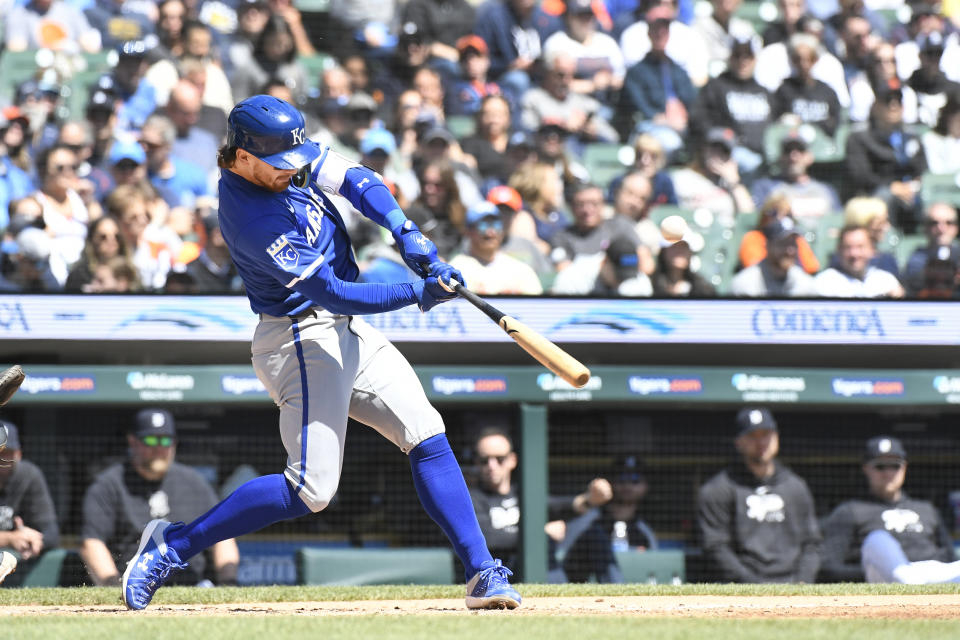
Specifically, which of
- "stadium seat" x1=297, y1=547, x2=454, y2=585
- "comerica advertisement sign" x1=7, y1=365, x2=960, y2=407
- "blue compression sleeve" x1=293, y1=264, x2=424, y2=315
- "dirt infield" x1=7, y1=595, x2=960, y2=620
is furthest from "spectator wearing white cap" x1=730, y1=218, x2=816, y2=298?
"blue compression sleeve" x1=293, y1=264, x2=424, y2=315

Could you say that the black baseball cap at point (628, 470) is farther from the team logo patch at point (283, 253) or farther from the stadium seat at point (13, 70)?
the stadium seat at point (13, 70)

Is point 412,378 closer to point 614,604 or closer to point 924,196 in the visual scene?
point 614,604

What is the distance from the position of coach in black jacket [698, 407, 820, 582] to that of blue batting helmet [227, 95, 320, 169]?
3781 mm

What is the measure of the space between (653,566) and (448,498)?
3083mm

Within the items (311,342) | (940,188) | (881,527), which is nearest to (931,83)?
(940,188)

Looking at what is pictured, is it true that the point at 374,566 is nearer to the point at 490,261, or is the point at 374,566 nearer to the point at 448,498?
the point at 490,261

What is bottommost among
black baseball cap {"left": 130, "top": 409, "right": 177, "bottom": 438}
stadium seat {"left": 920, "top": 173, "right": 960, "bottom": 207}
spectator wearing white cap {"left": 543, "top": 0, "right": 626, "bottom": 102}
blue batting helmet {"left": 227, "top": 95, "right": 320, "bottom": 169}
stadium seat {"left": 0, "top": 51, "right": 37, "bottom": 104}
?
black baseball cap {"left": 130, "top": 409, "right": 177, "bottom": 438}

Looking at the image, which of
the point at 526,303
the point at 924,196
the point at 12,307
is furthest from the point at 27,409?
the point at 924,196

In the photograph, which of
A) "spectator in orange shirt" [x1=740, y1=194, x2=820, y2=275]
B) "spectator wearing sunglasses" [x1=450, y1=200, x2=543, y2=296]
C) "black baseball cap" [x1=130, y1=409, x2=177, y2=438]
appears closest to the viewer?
"black baseball cap" [x1=130, y1=409, x2=177, y2=438]

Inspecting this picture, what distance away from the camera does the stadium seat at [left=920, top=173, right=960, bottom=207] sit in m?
9.02

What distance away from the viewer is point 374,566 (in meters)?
7.10

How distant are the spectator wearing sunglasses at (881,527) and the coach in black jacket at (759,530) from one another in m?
0.18

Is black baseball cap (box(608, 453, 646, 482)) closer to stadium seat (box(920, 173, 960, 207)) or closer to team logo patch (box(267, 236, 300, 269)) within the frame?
stadium seat (box(920, 173, 960, 207))

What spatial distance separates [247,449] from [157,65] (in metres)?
3.18
